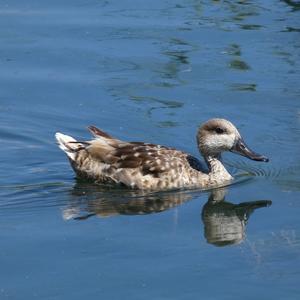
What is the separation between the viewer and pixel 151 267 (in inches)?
367

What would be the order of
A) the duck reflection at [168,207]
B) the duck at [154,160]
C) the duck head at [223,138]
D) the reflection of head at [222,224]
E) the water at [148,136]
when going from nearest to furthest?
the water at [148,136]
the reflection of head at [222,224]
the duck reflection at [168,207]
the duck at [154,160]
the duck head at [223,138]

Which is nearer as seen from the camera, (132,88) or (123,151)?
(123,151)

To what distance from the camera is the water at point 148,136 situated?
9219mm

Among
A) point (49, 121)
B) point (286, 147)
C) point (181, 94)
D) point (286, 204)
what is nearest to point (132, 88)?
point (181, 94)

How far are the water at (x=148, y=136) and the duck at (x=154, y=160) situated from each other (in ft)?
0.62

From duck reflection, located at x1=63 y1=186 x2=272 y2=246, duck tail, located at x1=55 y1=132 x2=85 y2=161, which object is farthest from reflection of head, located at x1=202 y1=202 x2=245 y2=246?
duck tail, located at x1=55 y1=132 x2=85 y2=161

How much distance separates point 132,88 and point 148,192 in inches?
121

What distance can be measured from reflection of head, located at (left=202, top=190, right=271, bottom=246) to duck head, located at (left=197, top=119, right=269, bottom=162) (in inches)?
21.9

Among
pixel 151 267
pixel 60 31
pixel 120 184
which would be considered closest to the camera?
pixel 151 267

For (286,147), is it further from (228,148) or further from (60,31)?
(60,31)

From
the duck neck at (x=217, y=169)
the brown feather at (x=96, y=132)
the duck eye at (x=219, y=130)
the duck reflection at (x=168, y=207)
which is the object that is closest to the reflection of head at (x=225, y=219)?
the duck reflection at (x=168, y=207)

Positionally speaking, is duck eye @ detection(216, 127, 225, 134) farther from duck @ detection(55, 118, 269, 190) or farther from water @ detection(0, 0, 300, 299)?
water @ detection(0, 0, 300, 299)

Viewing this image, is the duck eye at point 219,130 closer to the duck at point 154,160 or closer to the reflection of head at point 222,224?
the duck at point 154,160

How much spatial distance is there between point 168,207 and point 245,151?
125cm
